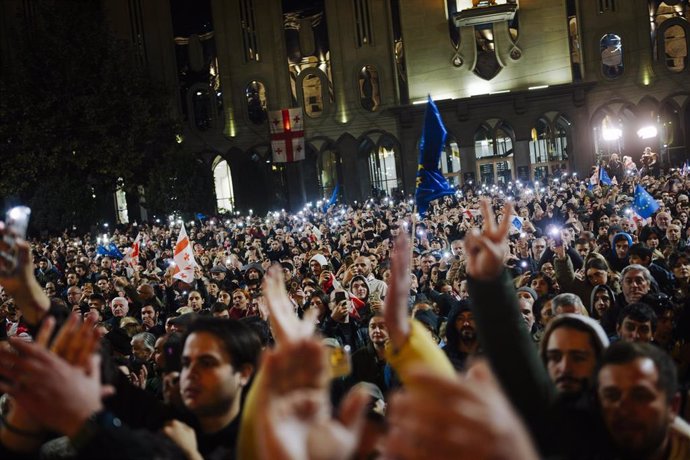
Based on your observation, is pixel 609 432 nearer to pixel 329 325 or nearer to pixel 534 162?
pixel 329 325

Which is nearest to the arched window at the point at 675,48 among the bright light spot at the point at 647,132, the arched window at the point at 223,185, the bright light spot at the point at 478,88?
the bright light spot at the point at 647,132

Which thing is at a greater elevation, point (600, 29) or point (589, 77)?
point (600, 29)

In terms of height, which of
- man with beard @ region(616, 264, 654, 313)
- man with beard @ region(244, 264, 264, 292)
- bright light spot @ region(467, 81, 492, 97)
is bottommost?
man with beard @ region(244, 264, 264, 292)

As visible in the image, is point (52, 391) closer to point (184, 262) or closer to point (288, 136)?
point (184, 262)

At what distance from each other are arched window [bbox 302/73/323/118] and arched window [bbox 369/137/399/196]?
3918 mm

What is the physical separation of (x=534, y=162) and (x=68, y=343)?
38.1 m

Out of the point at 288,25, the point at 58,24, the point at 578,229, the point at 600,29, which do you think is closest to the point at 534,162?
the point at 600,29

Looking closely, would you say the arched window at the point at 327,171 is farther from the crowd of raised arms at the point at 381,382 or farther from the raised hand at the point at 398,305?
the raised hand at the point at 398,305

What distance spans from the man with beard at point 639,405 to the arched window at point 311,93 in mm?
37913

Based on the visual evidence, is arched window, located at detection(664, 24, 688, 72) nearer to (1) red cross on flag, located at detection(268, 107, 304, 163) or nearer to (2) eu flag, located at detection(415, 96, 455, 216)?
(1) red cross on flag, located at detection(268, 107, 304, 163)

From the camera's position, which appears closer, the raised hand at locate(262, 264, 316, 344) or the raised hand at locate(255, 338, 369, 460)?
the raised hand at locate(255, 338, 369, 460)

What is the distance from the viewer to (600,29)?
3750 centimetres

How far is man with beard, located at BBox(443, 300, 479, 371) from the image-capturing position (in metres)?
4.81

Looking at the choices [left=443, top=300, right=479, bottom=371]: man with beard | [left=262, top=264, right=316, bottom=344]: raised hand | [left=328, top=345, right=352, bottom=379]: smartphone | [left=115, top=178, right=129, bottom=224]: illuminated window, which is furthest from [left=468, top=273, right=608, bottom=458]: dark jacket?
[left=115, top=178, right=129, bottom=224]: illuminated window
